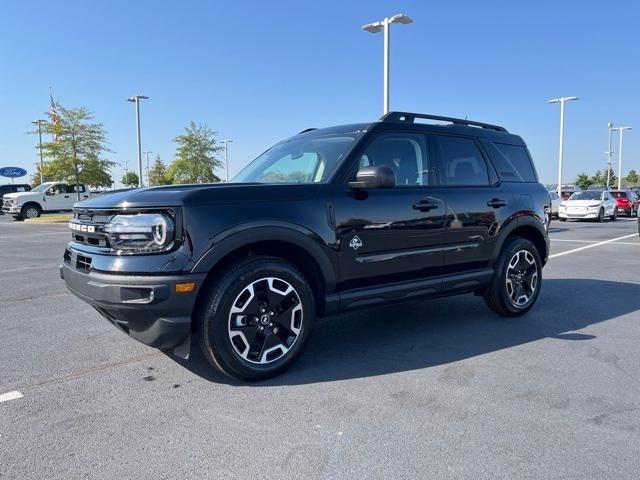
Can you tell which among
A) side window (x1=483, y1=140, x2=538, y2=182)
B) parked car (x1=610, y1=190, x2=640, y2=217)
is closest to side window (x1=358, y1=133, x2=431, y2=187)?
side window (x1=483, y1=140, x2=538, y2=182)

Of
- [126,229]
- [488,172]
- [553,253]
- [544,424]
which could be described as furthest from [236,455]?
[553,253]

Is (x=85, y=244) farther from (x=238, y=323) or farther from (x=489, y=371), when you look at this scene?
(x=489, y=371)

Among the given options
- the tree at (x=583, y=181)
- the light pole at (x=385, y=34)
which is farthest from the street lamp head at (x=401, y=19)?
the tree at (x=583, y=181)

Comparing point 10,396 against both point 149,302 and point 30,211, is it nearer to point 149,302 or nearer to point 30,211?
point 149,302

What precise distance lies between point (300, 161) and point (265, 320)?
61.3 inches

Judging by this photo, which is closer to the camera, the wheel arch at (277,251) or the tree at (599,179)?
the wheel arch at (277,251)

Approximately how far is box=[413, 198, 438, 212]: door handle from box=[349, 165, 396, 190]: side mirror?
552 millimetres

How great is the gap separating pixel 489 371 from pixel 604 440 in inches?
43.3

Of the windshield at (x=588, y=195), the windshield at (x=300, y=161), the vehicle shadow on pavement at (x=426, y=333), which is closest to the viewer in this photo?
the vehicle shadow on pavement at (x=426, y=333)

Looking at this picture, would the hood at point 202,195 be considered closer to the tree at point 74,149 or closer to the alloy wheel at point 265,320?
the alloy wheel at point 265,320

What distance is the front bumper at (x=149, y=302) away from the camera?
10.5 feet

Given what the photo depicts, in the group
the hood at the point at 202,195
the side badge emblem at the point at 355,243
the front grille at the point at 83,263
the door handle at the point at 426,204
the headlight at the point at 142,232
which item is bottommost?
the front grille at the point at 83,263

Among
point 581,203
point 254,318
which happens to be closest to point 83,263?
point 254,318

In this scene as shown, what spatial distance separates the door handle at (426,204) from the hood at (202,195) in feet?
3.30
